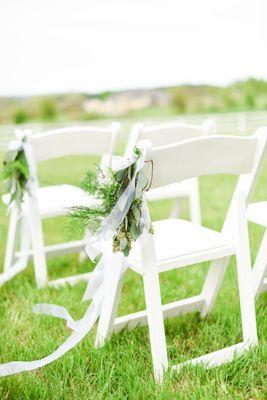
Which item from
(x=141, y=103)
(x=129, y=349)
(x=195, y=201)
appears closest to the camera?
(x=129, y=349)

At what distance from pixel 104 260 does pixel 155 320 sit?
14.2 inches

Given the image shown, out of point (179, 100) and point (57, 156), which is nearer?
point (57, 156)

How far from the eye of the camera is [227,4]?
26.8 m

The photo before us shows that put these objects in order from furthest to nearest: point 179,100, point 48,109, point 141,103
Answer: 1. point 48,109
2. point 179,100
3. point 141,103

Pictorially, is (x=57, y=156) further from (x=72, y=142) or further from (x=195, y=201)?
(x=195, y=201)

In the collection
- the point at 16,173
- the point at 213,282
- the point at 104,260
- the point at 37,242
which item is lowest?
the point at 213,282

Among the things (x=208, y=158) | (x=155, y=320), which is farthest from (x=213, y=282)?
(x=208, y=158)

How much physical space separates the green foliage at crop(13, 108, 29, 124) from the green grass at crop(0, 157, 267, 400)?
27322 mm

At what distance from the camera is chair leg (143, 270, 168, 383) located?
188 cm

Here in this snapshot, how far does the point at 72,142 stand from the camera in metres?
3.03

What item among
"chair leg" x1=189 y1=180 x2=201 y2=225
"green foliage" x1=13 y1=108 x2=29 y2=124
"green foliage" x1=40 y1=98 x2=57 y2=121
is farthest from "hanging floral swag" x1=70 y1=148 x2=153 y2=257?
"green foliage" x1=40 y1=98 x2=57 y2=121

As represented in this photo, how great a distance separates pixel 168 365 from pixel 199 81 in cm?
2592

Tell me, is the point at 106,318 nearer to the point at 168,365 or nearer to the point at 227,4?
the point at 168,365

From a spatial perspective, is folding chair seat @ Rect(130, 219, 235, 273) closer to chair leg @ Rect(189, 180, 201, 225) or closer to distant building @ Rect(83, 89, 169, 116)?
chair leg @ Rect(189, 180, 201, 225)
